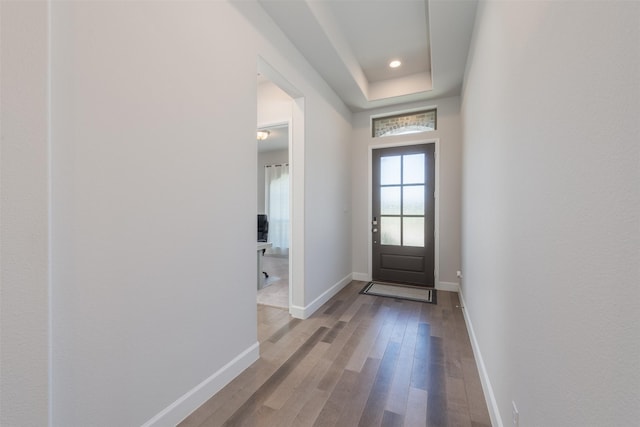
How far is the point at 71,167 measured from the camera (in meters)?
1.00

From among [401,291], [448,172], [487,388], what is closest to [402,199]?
[448,172]

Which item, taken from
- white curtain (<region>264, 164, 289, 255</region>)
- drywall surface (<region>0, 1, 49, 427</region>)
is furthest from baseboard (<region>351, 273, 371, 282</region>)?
drywall surface (<region>0, 1, 49, 427</region>)

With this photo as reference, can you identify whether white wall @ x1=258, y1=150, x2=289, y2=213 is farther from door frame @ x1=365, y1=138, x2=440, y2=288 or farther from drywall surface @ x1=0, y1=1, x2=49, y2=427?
drywall surface @ x1=0, y1=1, x2=49, y2=427

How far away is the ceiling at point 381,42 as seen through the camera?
2.14 m

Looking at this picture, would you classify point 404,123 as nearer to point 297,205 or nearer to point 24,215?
point 297,205

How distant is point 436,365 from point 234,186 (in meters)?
1.98

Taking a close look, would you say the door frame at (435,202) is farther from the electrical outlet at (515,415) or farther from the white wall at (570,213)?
the electrical outlet at (515,415)

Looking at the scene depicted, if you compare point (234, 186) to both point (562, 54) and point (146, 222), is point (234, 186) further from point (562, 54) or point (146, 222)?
point (562, 54)

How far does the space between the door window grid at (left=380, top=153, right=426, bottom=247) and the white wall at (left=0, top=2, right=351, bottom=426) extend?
2581mm

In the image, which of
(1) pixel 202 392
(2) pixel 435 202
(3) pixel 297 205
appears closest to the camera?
(1) pixel 202 392

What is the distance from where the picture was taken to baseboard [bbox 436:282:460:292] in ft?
12.0

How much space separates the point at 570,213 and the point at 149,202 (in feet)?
5.25

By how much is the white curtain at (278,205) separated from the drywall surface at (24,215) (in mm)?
5685

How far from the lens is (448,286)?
3711mm
